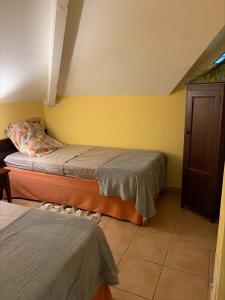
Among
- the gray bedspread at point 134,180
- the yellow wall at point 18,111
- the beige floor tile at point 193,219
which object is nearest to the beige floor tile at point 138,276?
the gray bedspread at point 134,180

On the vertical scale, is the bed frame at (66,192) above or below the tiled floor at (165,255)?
above

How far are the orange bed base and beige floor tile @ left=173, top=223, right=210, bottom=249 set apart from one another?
1.31ft

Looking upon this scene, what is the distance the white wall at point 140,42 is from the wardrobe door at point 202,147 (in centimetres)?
47

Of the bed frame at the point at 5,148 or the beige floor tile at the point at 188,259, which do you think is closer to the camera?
the beige floor tile at the point at 188,259

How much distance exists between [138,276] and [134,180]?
0.86m

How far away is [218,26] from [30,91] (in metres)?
2.55

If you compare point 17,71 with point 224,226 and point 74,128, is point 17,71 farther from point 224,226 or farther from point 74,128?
point 224,226

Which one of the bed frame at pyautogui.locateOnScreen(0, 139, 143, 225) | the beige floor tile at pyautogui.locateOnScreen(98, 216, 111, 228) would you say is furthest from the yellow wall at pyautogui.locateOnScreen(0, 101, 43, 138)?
the beige floor tile at pyautogui.locateOnScreen(98, 216, 111, 228)

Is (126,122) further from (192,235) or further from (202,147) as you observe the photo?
(192,235)

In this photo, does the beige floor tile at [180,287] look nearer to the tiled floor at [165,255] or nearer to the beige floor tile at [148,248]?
the tiled floor at [165,255]

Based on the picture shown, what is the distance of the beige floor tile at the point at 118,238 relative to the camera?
2.12 m

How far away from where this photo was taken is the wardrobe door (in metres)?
2.28

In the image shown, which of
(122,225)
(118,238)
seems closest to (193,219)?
(122,225)

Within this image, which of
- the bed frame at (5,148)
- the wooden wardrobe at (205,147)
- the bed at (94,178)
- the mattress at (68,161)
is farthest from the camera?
the bed frame at (5,148)
